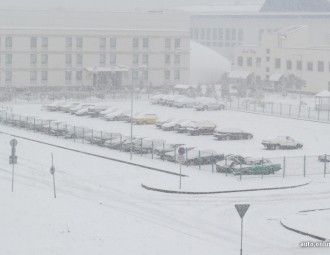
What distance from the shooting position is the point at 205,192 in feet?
113

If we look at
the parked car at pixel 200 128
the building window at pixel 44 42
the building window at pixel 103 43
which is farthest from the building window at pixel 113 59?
the parked car at pixel 200 128

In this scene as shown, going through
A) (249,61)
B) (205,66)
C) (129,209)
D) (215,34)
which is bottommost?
(129,209)

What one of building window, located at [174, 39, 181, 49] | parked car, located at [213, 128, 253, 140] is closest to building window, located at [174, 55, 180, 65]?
building window, located at [174, 39, 181, 49]

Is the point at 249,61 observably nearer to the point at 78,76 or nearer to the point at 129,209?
the point at 78,76

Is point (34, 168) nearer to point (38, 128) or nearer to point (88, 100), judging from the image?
point (38, 128)

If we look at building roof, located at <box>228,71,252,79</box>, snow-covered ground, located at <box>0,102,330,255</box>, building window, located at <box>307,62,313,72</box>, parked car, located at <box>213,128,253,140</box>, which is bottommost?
snow-covered ground, located at <box>0,102,330,255</box>

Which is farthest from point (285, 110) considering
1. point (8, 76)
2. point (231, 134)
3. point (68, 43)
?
point (8, 76)

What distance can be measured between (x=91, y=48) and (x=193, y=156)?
59.0m

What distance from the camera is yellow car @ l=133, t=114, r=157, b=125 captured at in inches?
2478

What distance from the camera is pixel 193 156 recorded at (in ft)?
136

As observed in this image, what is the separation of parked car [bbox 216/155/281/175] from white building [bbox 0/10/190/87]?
54.6m

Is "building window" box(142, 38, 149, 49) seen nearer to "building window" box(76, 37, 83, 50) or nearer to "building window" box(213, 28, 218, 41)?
"building window" box(76, 37, 83, 50)

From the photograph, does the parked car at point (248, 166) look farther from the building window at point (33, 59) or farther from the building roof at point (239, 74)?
the building roof at point (239, 74)

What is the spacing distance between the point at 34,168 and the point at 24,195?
8.90 m
